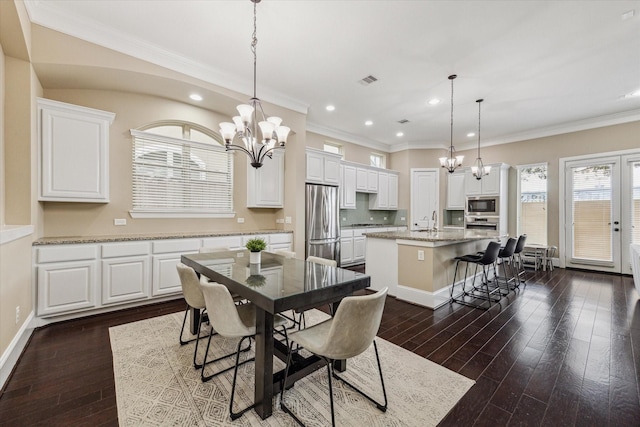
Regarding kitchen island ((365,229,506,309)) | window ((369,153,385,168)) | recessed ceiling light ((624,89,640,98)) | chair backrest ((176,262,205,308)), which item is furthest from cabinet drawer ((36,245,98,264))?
recessed ceiling light ((624,89,640,98))

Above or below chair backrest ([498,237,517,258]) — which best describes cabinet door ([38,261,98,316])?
below

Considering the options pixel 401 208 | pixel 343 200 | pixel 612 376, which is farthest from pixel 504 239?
pixel 612 376

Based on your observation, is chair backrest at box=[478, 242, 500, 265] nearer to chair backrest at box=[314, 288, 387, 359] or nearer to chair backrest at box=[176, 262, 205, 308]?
chair backrest at box=[314, 288, 387, 359]

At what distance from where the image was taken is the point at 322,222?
17.8 feet

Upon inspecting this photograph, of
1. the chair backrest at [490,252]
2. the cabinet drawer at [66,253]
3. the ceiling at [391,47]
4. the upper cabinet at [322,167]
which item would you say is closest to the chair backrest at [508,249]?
the chair backrest at [490,252]

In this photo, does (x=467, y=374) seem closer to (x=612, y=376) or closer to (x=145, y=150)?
(x=612, y=376)

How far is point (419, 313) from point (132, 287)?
12.1 feet

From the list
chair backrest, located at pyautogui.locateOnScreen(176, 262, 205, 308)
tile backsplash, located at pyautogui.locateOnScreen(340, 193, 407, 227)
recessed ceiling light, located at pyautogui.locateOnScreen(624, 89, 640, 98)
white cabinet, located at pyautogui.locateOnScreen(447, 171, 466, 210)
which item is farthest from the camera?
white cabinet, located at pyautogui.locateOnScreen(447, 171, 466, 210)

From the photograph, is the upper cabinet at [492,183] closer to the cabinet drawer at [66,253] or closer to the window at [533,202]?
the window at [533,202]

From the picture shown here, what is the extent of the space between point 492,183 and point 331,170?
405 cm

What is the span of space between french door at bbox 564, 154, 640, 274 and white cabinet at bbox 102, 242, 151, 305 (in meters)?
8.18

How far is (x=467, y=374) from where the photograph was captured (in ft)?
6.85

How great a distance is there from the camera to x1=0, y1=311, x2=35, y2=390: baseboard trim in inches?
78.7

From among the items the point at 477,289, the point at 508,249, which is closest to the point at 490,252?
the point at 477,289
